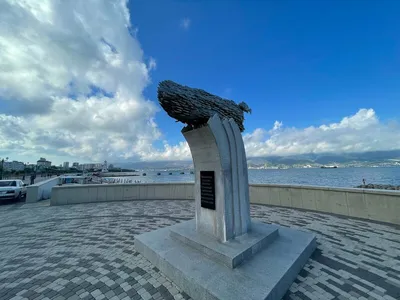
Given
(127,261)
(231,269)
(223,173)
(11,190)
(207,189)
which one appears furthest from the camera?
(11,190)

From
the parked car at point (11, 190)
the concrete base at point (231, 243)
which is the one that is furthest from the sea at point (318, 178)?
the concrete base at point (231, 243)

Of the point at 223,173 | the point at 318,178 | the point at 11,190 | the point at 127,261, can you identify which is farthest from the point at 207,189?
the point at 318,178

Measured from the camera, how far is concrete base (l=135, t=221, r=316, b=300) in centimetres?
305

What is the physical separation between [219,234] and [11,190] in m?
15.5

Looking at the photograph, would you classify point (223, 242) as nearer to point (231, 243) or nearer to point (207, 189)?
point (231, 243)

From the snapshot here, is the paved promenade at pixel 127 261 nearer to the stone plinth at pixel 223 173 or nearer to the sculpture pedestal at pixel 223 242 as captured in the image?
the sculpture pedestal at pixel 223 242

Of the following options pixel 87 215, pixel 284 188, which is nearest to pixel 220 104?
pixel 284 188

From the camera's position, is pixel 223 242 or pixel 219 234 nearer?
pixel 223 242

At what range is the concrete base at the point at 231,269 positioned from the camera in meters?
3.05

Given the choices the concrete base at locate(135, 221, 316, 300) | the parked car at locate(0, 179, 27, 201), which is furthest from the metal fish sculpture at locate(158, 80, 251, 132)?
the parked car at locate(0, 179, 27, 201)

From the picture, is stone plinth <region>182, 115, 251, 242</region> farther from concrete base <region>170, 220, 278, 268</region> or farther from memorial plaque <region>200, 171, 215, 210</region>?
concrete base <region>170, 220, 278, 268</region>

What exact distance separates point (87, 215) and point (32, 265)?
16.1 ft

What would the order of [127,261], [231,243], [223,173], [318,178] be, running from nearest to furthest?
1. [231,243]
2. [127,261]
3. [223,173]
4. [318,178]

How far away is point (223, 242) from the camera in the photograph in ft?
14.5
